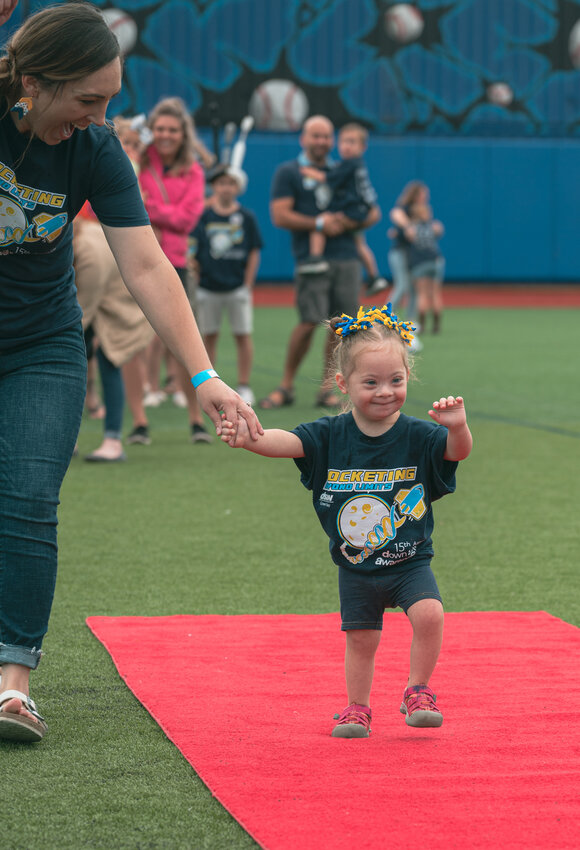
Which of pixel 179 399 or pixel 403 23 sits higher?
pixel 403 23

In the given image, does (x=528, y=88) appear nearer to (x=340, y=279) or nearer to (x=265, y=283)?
(x=265, y=283)

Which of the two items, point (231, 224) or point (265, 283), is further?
point (265, 283)

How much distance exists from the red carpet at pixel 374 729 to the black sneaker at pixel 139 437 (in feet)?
13.3

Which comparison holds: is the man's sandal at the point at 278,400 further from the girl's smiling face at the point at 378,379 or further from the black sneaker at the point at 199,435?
the girl's smiling face at the point at 378,379

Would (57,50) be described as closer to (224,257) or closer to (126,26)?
(224,257)

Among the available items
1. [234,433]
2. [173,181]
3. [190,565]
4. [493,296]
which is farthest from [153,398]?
[493,296]

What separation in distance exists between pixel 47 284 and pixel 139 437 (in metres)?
5.13

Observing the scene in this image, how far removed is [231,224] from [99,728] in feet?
22.7

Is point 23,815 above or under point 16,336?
under

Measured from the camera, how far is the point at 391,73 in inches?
1093

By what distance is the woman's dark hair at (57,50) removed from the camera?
282cm

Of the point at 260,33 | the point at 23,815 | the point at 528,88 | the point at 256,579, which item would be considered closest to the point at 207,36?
the point at 260,33

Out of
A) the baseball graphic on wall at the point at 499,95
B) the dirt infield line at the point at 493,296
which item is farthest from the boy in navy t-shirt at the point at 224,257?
the baseball graphic on wall at the point at 499,95

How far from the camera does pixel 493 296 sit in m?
26.9
